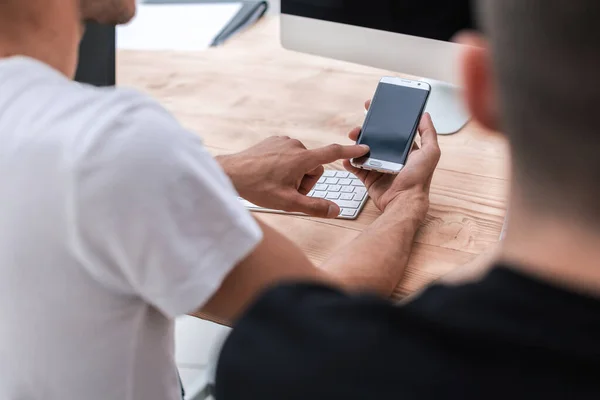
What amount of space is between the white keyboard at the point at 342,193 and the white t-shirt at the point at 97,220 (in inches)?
13.6

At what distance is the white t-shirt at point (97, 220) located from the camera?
552 millimetres

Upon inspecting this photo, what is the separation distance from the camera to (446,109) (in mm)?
1192

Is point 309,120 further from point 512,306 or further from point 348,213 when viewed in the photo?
point 512,306

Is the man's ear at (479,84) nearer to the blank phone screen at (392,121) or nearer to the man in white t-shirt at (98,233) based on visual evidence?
the man in white t-shirt at (98,233)

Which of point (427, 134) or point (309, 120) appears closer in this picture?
point (427, 134)

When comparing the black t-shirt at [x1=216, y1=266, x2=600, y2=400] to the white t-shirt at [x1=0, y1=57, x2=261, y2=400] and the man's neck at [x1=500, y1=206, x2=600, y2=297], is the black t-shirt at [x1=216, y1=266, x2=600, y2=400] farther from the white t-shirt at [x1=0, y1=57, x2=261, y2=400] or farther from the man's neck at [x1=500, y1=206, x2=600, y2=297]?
the white t-shirt at [x1=0, y1=57, x2=261, y2=400]

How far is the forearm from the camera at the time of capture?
2.64 ft

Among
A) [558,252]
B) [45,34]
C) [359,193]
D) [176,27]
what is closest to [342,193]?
[359,193]

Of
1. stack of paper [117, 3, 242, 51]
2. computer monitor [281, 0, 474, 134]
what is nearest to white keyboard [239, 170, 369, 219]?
computer monitor [281, 0, 474, 134]

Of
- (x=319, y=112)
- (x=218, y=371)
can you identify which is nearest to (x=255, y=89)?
(x=319, y=112)

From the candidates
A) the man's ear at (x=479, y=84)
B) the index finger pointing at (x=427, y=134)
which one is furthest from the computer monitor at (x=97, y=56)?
the man's ear at (x=479, y=84)

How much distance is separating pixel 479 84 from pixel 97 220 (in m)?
0.27

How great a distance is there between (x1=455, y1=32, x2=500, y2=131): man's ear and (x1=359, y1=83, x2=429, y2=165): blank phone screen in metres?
0.47

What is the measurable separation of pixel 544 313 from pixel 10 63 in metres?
0.45
